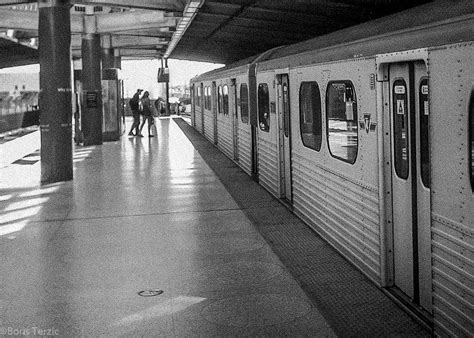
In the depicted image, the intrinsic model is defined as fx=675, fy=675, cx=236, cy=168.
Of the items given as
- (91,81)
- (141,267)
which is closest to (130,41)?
(91,81)

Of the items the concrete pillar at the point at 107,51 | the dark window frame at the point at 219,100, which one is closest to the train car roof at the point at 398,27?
the dark window frame at the point at 219,100

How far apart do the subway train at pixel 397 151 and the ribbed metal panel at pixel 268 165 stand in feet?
3.93

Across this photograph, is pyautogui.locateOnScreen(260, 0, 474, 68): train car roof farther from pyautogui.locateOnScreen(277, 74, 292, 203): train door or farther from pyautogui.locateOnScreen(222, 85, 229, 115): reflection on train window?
pyautogui.locateOnScreen(222, 85, 229, 115): reflection on train window

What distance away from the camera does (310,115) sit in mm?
8164

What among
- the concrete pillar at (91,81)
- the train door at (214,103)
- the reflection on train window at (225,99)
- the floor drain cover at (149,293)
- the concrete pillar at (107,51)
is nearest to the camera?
the floor drain cover at (149,293)

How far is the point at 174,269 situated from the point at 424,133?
2983mm

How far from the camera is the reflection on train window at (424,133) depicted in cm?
489

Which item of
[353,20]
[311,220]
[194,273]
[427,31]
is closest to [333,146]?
[311,220]

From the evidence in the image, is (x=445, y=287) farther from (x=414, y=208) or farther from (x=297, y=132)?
(x=297, y=132)

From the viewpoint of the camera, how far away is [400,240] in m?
5.48

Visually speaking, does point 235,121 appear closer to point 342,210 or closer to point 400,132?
point 342,210

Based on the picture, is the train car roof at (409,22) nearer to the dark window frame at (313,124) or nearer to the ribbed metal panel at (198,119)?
the dark window frame at (313,124)

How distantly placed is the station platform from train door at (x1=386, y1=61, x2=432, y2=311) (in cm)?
30

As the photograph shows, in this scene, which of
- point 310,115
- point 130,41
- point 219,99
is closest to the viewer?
point 310,115
